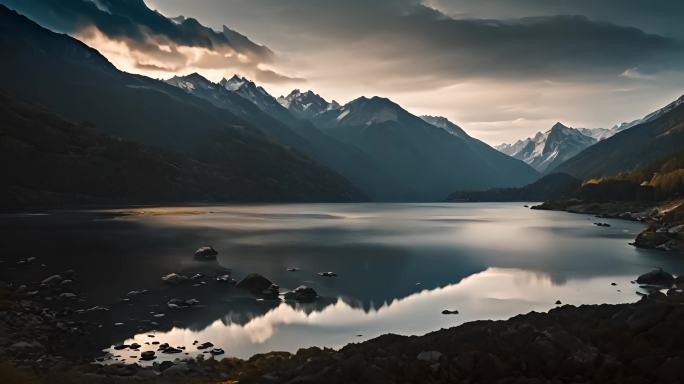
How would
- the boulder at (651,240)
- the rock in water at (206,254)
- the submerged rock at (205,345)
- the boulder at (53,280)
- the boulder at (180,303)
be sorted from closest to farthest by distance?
the submerged rock at (205,345), the boulder at (180,303), the boulder at (53,280), the rock in water at (206,254), the boulder at (651,240)

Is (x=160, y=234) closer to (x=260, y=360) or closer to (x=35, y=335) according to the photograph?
(x=35, y=335)

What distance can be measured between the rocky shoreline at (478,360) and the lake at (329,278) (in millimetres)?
5269

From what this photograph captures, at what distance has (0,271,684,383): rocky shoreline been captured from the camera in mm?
24469

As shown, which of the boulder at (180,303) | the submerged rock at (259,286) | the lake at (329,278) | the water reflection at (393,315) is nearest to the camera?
the water reflection at (393,315)

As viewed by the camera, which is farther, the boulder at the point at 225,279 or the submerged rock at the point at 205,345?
the boulder at the point at 225,279

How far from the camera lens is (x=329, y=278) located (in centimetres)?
7556

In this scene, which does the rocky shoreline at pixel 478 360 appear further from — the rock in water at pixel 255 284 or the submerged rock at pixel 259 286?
the rock in water at pixel 255 284

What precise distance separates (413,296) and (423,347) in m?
35.4

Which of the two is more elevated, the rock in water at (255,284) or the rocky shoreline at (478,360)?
the rocky shoreline at (478,360)

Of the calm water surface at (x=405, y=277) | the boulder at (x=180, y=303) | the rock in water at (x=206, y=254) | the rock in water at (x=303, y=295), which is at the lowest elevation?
the calm water surface at (x=405, y=277)

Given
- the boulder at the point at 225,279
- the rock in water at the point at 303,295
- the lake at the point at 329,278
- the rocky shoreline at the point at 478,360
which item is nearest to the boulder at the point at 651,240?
the lake at the point at 329,278

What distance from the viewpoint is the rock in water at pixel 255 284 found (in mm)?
62781

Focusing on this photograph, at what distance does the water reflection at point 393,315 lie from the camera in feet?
137

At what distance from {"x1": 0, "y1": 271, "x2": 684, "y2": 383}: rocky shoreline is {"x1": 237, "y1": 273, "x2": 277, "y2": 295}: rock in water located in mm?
26880
